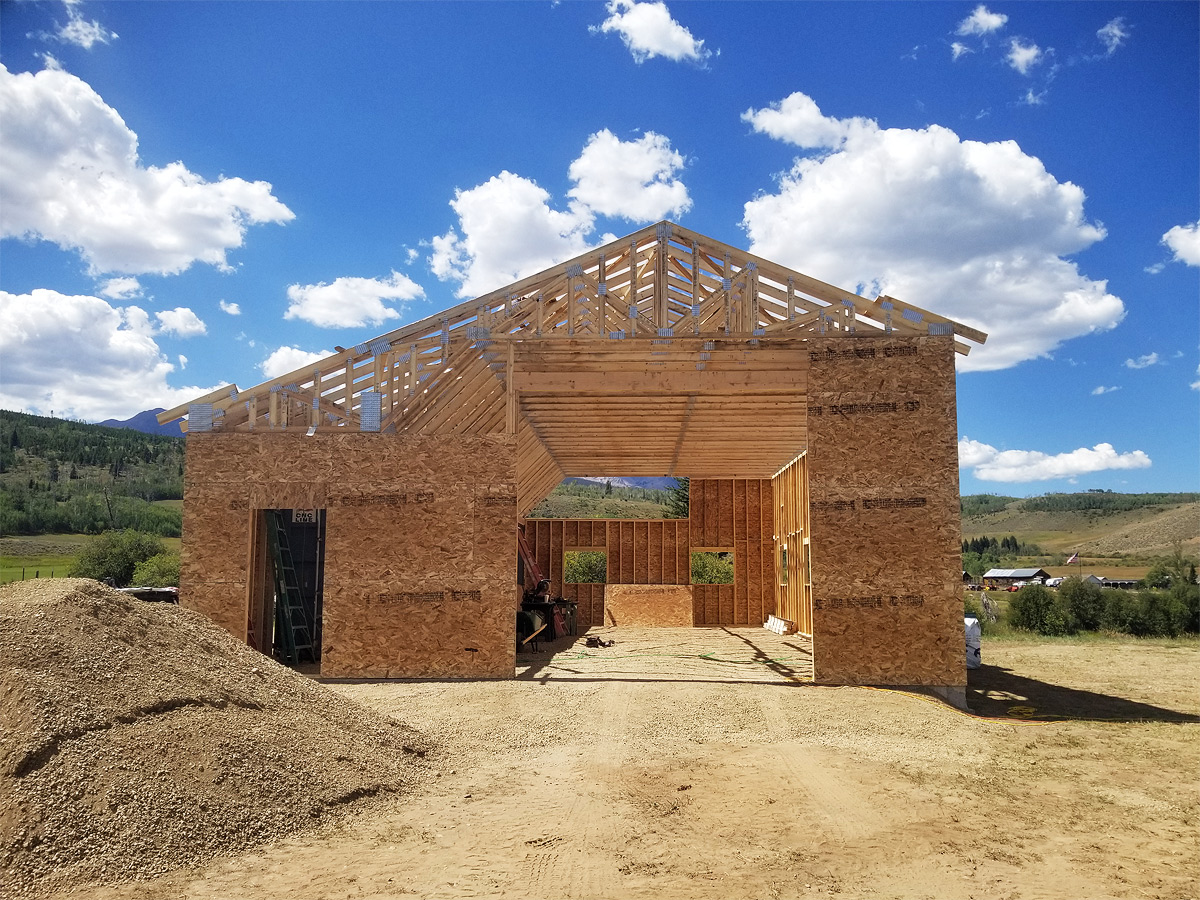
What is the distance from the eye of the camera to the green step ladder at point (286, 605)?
14.6m

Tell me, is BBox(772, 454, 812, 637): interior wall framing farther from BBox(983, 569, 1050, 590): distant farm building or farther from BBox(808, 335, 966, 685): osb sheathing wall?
BBox(983, 569, 1050, 590): distant farm building

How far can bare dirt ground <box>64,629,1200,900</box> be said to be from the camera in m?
4.96

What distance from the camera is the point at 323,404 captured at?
15203 millimetres

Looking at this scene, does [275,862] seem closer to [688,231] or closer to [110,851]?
[110,851]

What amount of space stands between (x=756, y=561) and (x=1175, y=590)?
Answer: 1256cm

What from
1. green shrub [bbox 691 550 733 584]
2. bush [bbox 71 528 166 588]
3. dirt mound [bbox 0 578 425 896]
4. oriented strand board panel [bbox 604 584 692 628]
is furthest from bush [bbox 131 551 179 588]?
dirt mound [bbox 0 578 425 896]

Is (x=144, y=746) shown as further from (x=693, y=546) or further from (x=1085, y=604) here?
(x=1085, y=604)

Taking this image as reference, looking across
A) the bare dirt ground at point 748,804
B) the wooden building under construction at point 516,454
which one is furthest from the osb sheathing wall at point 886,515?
the bare dirt ground at point 748,804

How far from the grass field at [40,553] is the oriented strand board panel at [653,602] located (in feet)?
88.9

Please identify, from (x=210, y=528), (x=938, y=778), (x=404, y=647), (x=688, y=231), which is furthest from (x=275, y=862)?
(x=688, y=231)

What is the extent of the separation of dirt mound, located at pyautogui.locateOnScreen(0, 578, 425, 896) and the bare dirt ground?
284 mm

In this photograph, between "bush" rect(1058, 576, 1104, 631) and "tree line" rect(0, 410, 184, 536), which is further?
"tree line" rect(0, 410, 184, 536)

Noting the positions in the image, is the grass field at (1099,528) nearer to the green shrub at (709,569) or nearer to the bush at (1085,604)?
the green shrub at (709,569)

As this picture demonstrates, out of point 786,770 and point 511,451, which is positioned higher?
point 511,451
